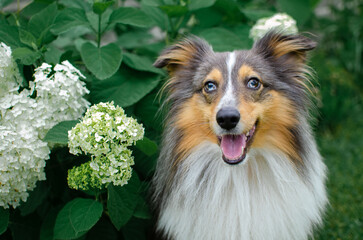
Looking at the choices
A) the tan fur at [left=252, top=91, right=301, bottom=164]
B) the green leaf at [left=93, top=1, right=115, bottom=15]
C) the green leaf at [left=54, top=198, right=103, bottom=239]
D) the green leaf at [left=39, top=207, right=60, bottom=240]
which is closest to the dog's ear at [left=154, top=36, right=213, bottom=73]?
the green leaf at [left=93, top=1, right=115, bottom=15]

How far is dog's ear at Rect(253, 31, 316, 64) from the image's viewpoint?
121 inches

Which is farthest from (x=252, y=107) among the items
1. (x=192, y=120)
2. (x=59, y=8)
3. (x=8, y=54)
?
(x=59, y=8)

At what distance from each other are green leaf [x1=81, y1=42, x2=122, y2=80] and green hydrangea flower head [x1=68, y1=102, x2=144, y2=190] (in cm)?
43

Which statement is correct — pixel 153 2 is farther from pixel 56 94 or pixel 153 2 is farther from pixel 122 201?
pixel 122 201

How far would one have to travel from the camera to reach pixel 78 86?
2963 millimetres

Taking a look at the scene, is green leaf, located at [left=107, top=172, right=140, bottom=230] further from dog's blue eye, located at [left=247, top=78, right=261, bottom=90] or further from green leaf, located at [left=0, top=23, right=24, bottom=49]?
green leaf, located at [left=0, top=23, right=24, bottom=49]

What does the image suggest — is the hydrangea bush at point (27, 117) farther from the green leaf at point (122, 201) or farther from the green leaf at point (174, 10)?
the green leaf at point (174, 10)

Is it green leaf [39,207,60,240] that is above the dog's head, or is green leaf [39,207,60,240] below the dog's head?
below

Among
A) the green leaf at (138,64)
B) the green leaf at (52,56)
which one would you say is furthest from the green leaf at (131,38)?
the green leaf at (52,56)

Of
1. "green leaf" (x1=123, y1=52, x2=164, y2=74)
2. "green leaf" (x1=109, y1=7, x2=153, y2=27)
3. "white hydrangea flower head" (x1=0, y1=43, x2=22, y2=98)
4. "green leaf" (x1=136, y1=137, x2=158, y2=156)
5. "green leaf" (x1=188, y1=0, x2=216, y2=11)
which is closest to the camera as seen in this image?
"white hydrangea flower head" (x1=0, y1=43, x2=22, y2=98)

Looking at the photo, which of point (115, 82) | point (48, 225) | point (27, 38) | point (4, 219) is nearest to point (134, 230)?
point (48, 225)

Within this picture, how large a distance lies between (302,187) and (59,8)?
2.41 meters

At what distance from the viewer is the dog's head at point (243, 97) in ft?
9.20

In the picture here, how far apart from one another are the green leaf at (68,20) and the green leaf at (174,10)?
65cm
